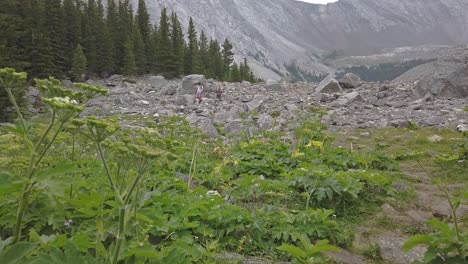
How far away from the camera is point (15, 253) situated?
1.87 m

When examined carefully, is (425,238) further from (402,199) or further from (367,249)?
(402,199)

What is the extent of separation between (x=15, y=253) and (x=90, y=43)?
55670 millimetres

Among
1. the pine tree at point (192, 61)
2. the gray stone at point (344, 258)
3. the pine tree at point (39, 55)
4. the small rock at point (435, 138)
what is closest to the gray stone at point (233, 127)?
the small rock at point (435, 138)

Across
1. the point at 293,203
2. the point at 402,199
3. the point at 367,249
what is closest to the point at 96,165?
the point at 293,203

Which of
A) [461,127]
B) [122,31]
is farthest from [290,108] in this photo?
[122,31]

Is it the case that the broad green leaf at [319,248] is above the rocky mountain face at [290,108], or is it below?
above

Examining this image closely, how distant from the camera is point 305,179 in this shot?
5918mm

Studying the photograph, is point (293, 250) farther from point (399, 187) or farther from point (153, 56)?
point (153, 56)

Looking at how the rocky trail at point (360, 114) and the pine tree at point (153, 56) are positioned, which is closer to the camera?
the rocky trail at point (360, 114)

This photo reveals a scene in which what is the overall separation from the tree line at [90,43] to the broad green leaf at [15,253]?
3388 cm

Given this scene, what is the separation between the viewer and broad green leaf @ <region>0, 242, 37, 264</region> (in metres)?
1.84

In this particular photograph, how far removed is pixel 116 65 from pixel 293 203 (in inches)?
2139

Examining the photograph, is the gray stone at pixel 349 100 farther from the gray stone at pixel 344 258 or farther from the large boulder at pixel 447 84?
the gray stone at pixel 344 258

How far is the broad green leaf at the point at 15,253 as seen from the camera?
1841 millimetres
